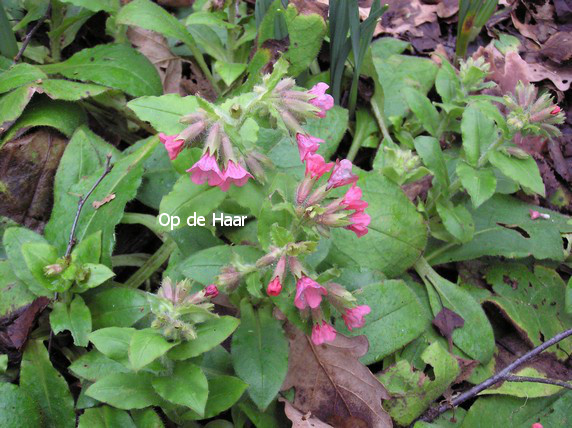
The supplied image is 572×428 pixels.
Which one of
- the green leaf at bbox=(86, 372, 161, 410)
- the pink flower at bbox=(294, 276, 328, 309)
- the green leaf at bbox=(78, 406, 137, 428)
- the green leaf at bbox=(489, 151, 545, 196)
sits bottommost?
the green leaf at bbox=(78, 406, 137, 428)

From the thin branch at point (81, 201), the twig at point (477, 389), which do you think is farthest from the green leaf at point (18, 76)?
the twig at point (477, 389)

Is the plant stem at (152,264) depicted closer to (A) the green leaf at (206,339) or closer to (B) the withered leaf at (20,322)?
(B) the withered leaf at (20,322)

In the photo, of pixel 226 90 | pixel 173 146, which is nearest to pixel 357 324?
pixel 173 146

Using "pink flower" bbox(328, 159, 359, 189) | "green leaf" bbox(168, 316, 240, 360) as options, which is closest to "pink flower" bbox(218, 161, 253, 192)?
"pink flower" bbox(328, 159, 359, 189)

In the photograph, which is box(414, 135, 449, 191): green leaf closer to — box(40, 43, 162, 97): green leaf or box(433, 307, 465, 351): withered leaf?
box(433, 307, 465, 351): withered leaf

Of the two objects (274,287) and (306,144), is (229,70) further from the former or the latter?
(274,287)
